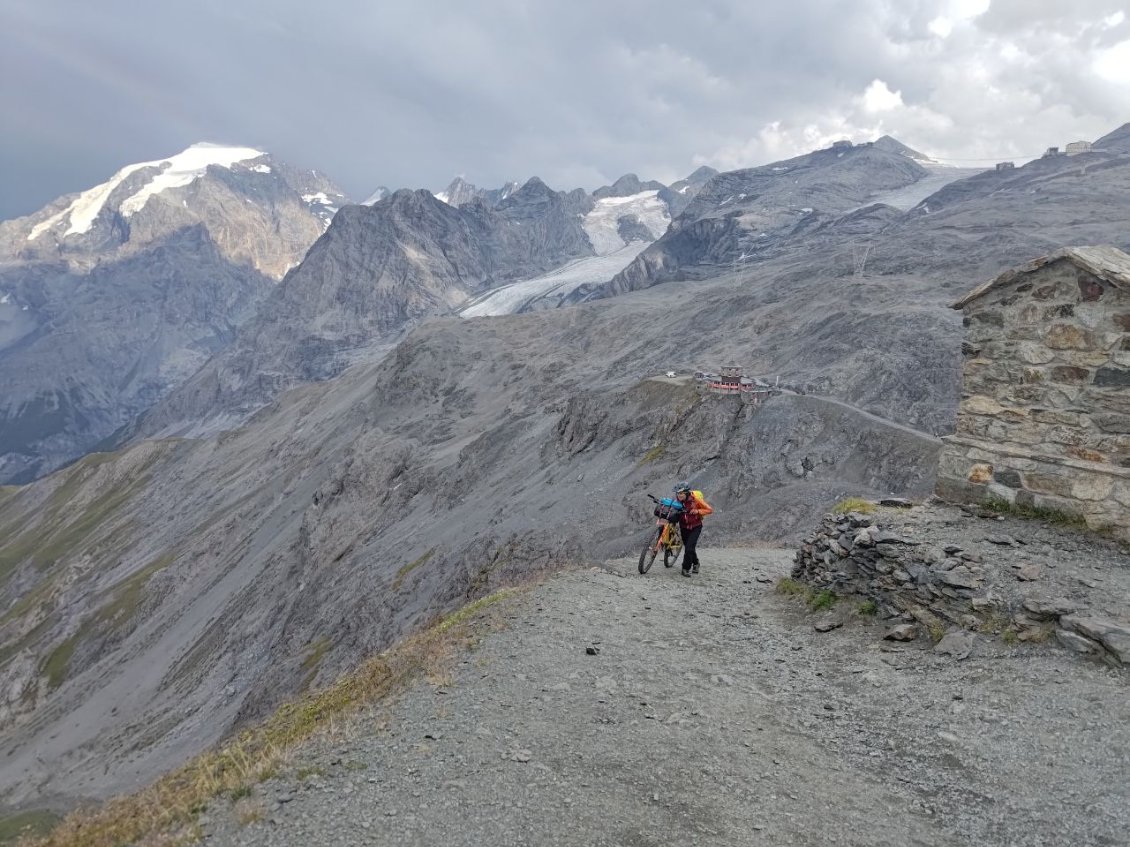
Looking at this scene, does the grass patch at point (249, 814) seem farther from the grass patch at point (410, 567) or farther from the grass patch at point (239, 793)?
the grass patch at point (410, 567)

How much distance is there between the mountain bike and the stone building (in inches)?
242

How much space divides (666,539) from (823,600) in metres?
4.90

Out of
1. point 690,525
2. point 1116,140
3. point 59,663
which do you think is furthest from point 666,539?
point 1116,140

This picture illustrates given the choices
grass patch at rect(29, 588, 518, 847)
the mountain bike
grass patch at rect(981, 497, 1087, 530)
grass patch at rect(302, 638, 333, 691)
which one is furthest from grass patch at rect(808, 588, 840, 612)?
grass patch at rect(302, 638, 333, 691)

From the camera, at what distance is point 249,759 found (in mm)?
8359

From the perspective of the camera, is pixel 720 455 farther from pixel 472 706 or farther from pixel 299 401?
pixel 299 401

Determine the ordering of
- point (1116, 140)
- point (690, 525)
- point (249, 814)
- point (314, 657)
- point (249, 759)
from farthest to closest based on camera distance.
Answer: point (1116, 140)
point (314, 657)
point (690, 525)
point (249, 759)
point (249, 814)

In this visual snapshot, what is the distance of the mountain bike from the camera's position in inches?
669

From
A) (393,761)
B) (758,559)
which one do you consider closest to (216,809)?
(393,761)

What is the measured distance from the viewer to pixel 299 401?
16650 cm

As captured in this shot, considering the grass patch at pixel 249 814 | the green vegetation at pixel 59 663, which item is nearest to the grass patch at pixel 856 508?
the grass patch at pixel 249 814

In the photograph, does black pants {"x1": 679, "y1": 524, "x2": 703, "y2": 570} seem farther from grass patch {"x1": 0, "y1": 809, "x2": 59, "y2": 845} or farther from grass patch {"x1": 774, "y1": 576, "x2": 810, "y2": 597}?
grass patch {"x1": 0, "y1": 809, "x2": 59, "y2": 845}

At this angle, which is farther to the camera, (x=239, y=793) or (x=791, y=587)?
(x=791, y=587)

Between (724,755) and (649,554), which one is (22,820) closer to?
(649,554)
